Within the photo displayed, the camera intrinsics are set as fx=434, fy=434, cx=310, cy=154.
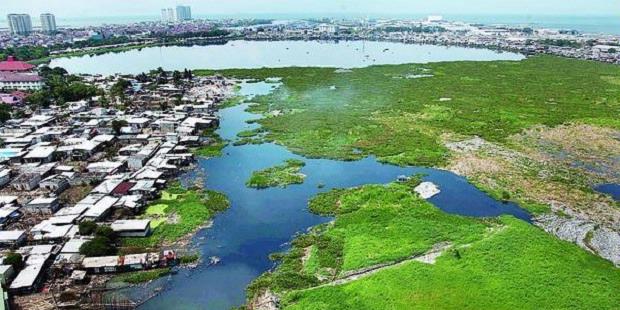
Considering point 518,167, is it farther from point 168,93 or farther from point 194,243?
point 168,93

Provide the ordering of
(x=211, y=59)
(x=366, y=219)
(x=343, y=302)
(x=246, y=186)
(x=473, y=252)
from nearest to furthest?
(x=343, y=302)
(x=473, y=252)
(x=366, y=219)
(x=246, y=186)
(x=211, y=59)

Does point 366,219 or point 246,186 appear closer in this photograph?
point 366,219

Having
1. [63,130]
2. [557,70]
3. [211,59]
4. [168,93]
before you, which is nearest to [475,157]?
[63,130]

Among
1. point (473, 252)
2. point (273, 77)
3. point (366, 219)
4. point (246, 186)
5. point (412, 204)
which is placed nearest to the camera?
point (473, 252)

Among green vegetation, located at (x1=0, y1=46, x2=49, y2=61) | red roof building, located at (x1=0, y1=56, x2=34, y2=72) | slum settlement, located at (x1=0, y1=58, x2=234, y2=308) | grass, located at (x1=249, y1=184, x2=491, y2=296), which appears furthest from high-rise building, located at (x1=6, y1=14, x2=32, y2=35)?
grass, located at (x1=249, y1=184, x2=491, y2=296)

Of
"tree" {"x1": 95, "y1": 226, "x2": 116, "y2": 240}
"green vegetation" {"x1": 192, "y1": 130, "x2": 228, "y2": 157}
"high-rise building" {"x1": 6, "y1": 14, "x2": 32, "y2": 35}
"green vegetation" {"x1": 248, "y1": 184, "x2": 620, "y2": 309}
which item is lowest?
"green vegetation" {"x1": 248, "y1": 184, "x2": 620, "y2": 309}

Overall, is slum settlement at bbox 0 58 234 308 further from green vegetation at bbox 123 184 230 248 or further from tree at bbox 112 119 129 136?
green vegetation at bbox 123 184 230 248

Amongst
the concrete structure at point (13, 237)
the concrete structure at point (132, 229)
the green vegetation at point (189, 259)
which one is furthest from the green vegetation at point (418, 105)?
the concrete structure at point (13, 237)
